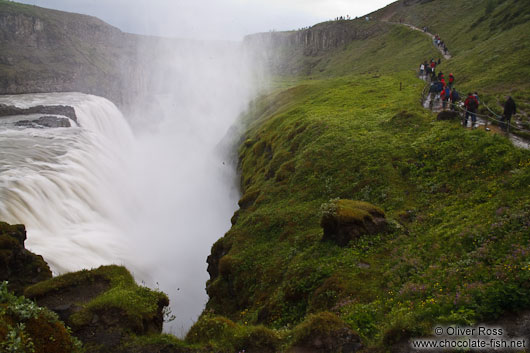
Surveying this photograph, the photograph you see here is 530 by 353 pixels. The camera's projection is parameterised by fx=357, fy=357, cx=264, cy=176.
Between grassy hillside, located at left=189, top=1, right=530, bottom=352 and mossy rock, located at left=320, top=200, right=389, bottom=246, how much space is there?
0.36 metres

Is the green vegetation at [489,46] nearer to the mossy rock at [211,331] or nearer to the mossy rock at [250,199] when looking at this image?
the mossy rock at [250,199]

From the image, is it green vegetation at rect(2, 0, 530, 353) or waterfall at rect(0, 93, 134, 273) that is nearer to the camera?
green vegetation at rect(2, 0, 530, 353)

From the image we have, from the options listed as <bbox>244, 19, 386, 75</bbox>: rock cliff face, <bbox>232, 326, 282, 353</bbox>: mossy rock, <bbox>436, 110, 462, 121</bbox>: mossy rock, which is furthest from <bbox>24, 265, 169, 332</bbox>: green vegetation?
<bbox>244, 19, 386, 75</bbox>: rock cliff face

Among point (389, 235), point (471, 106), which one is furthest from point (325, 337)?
point (471, 106)

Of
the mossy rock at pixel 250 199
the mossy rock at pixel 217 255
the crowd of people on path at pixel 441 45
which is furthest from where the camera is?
the crowd of people on path at pixel 441 45

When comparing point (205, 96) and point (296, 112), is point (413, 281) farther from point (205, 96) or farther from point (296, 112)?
point (205, 96)

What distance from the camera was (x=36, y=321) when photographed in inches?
319

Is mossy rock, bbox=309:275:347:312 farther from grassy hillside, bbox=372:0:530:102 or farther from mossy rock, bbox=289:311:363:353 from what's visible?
grassy hillside, bbox=372:0:530:102

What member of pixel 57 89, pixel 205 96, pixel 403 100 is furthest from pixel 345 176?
pixel 57 89

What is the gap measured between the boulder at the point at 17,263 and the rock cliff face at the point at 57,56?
109887 mm

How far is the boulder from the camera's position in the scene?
47.6 feet

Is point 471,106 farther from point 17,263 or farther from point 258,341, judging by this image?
point 17,263

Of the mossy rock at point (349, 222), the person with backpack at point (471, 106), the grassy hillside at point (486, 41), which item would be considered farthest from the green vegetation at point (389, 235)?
the grassy hillside at point (486, 41)

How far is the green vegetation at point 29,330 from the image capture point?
708 cm
